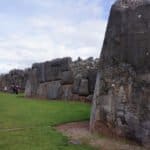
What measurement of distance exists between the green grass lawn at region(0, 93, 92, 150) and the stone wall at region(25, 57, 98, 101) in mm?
4255

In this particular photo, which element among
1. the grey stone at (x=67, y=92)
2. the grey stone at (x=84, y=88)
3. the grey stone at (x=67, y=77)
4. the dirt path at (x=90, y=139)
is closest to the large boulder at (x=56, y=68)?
the grey stone at (x=67, y=77)

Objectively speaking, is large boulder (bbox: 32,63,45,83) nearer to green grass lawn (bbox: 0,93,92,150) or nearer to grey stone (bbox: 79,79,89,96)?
grey stone (bbox: 79,79,89,96)

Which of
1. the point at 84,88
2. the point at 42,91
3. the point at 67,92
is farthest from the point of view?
the point at 42,91

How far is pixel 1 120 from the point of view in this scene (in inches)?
565

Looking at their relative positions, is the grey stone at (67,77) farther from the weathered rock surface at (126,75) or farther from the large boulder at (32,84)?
the weathered rock surface at (126,75)

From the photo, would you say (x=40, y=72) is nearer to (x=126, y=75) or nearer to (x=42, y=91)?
(x=42, y=91)

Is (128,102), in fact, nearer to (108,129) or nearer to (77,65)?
(108,129)

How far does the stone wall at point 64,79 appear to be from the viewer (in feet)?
72.8

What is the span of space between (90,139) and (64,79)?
1323 centimetres

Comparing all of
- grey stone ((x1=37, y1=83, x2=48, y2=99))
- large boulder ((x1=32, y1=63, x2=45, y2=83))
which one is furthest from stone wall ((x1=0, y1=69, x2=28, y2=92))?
Answer: grey stone ((x1=37, y1=83, x2=48, y2=99))

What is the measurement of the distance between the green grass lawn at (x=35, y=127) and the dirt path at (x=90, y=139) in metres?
0.32

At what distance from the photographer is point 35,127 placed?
13.0 m

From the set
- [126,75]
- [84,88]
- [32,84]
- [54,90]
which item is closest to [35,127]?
[126,75]

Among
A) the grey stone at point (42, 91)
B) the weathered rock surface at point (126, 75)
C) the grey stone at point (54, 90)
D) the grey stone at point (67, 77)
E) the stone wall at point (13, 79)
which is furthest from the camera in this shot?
the stone wall at point (13, 79)
